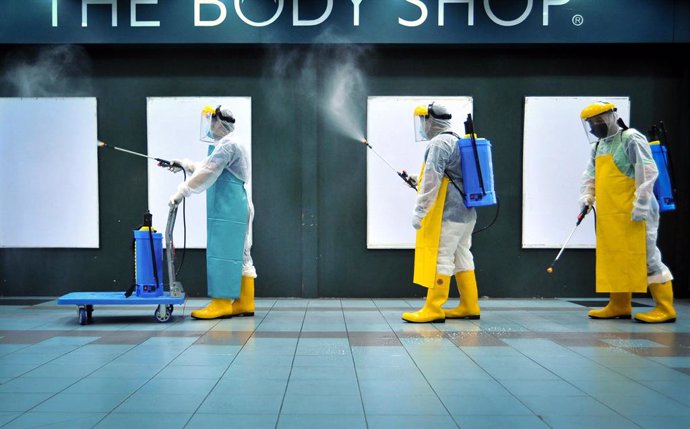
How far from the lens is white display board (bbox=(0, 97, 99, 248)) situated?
6.59 metres

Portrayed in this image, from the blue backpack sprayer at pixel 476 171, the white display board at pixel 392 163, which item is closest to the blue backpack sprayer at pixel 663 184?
the blue backpack sprayer at pixel 476 171

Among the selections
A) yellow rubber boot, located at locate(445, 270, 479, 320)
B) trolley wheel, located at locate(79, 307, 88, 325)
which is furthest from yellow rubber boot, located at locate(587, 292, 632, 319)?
trolley wheel, located at locate(79, 307, 88, 325)

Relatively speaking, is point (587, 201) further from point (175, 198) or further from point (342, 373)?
point (175, 198)

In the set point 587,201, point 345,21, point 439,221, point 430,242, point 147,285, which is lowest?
point 147,285

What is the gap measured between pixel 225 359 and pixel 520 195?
417 centimetres

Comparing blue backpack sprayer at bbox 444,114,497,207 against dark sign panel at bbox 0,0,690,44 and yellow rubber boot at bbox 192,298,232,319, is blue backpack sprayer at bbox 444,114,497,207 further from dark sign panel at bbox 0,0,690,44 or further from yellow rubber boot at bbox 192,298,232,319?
yellow rubber boot at bbox 192,298,232,319

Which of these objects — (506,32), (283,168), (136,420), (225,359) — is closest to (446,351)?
(225,359)

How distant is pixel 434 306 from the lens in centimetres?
495

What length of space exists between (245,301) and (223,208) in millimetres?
859

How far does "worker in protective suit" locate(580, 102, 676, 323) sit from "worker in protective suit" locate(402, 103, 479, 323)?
1.16 metres

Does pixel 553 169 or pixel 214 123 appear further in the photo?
pixel 553 169

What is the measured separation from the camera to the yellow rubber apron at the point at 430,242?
4852 mm

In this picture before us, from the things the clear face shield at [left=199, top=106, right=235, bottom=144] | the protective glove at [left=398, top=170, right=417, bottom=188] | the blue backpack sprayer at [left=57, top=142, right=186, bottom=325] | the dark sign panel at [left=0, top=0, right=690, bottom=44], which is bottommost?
the blue backpack sprayer at [left=57, top=142, right=186, bottom=325]

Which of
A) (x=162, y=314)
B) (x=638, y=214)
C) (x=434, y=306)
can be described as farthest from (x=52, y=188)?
(x=638, y=214)
